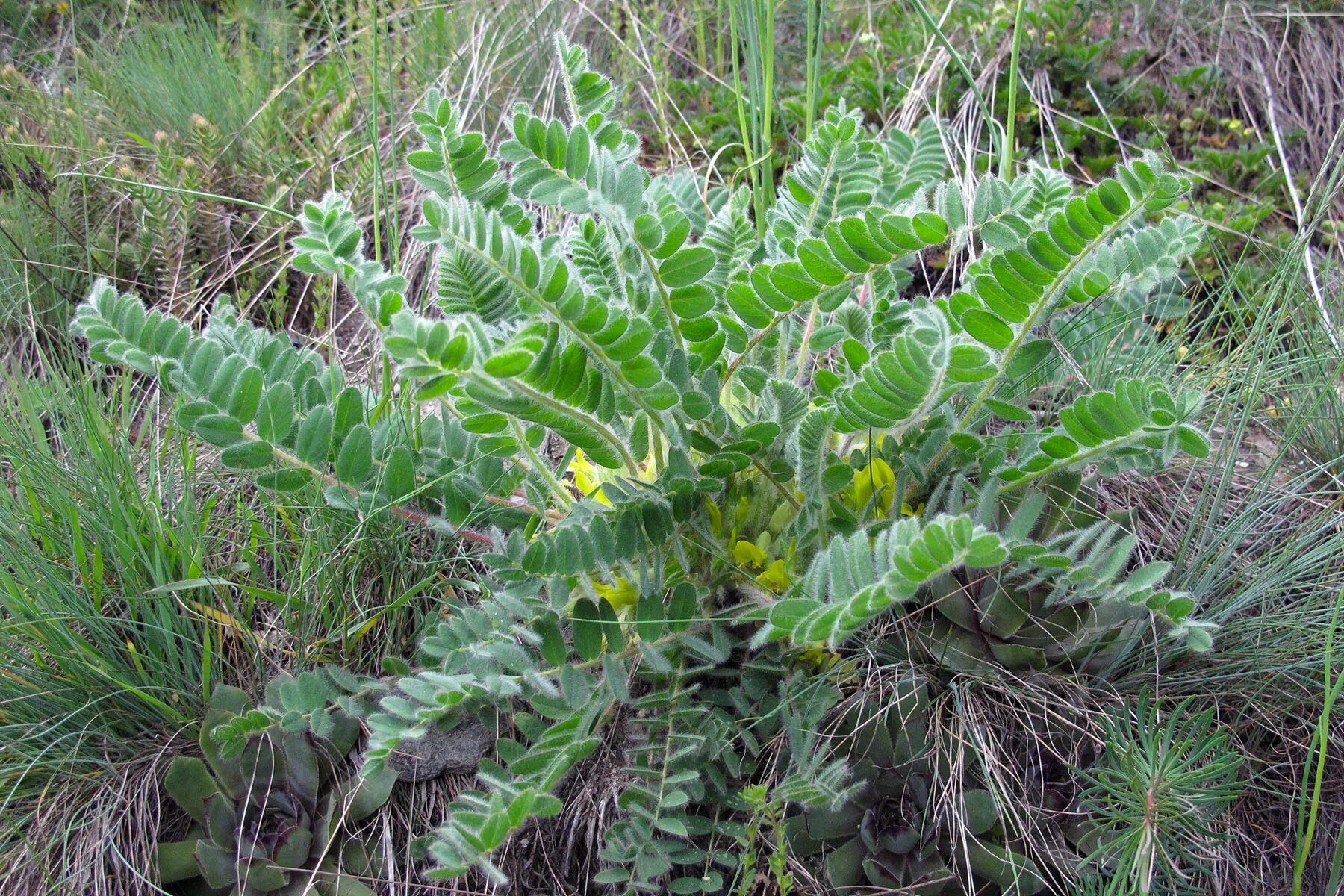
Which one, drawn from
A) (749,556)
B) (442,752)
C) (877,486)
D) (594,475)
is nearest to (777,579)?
(749,556)

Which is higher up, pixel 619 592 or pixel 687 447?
pixel 687 447

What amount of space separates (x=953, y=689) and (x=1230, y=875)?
39 centimetres

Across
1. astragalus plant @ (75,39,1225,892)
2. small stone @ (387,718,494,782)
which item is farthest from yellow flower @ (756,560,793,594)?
small stone @ (387,718,494,782)

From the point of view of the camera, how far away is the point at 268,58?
280 cm

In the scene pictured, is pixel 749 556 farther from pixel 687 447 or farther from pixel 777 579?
pixel 687 447

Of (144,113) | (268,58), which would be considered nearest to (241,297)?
(144,113)

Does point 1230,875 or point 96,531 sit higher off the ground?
point 96,531

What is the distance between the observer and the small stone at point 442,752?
1.27 metres

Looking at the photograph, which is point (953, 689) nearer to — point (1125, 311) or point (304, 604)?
point (1125, 311)

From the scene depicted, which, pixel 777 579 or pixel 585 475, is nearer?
pixel 777 579

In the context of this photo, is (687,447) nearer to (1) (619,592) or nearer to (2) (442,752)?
(1) (619,592)

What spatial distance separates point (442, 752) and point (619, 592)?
0.30 metres

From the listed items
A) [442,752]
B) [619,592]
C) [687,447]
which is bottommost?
[442,752]

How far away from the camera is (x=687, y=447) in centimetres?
120
